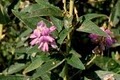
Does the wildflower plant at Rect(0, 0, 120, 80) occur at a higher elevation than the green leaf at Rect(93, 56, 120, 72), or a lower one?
higher

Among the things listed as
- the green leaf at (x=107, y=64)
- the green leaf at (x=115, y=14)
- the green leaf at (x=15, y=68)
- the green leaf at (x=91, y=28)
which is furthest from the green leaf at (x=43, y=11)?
the green leaf at (x=115, y=14)

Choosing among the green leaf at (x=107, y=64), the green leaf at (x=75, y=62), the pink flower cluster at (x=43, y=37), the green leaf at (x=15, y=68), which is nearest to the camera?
the pink flower cluster at (x=43, y=37)

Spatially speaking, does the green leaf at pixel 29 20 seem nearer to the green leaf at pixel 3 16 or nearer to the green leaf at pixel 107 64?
the green leaf at pixel 107 64

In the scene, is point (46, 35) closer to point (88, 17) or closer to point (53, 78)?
point (88, 17)

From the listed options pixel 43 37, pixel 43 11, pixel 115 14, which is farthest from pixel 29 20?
pixel 115 14

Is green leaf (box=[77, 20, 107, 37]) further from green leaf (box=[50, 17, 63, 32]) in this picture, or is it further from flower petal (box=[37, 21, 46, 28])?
flower petal (box=[37, 21, 46, 28])

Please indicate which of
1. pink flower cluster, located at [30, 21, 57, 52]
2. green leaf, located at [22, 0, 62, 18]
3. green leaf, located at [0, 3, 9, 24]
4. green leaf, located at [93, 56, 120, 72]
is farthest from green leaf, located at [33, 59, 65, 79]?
green leaf, located at [0, 3, 9, 24]
